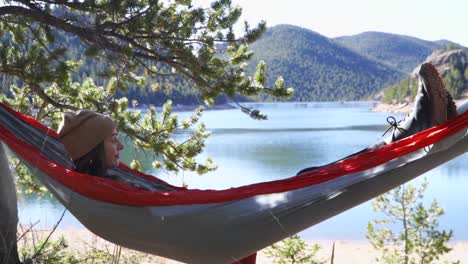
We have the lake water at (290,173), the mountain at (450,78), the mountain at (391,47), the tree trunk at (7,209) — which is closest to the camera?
the tree trunk at (7,209)

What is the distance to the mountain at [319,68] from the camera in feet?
246

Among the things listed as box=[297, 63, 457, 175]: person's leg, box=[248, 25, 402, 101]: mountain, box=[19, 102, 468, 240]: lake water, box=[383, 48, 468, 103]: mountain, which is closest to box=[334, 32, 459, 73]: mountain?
box=[248, 25, 402, 101]: mountain

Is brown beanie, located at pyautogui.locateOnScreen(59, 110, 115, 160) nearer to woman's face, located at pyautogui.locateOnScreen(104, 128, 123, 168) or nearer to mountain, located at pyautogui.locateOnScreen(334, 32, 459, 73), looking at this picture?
woman's face, located at pyautogui.locateOnScreen(104, 128, 123, 168)

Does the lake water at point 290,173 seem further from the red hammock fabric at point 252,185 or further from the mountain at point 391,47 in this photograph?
the mountain at point 391,47

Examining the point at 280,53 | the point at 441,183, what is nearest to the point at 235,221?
the point at 441,183

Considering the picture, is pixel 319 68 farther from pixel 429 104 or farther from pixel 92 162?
pixel 92 162

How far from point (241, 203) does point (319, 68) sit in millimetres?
81565

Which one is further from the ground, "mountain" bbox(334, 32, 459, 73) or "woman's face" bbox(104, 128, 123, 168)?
"mountain" bbox(334, 32, 459, 73)

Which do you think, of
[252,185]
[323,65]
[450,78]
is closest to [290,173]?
[252,185]

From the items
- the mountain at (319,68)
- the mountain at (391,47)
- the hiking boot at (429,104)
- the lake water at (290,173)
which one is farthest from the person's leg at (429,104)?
the mountain at (391,47)

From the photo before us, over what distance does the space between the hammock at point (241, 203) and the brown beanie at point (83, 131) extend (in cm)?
20

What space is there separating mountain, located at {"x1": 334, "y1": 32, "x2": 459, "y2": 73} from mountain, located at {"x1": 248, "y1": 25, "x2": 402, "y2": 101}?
1361 centimetres

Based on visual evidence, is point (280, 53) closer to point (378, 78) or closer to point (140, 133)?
point (378, 78)

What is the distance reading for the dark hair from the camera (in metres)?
1.92
